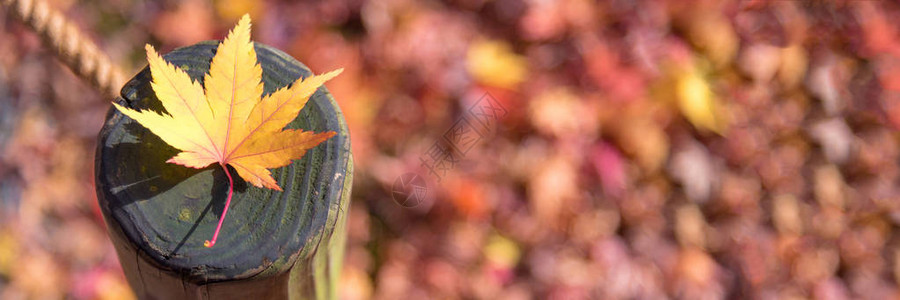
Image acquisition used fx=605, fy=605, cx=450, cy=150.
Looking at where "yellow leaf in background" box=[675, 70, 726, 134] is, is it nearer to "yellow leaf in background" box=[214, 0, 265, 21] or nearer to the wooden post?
"yellow leaf in background" box=[214, 0, 265, 21]

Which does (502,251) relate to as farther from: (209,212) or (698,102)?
(209,212)

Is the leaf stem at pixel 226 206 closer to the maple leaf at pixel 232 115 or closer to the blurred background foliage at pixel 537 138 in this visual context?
the maple leaf at pixel 232 115

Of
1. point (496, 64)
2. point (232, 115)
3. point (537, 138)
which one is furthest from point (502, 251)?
point (232, 115)

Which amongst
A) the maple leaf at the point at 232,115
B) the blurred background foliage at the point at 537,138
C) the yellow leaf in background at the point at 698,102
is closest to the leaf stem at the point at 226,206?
the maple leaf at the point at 232,115

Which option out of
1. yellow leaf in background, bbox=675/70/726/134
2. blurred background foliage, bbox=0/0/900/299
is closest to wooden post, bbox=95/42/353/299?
blurred background foliage, bbox=0/0/900/299

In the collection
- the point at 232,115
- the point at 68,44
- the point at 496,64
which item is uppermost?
the point at 68,44

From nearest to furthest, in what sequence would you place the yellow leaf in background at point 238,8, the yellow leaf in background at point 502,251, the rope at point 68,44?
1. the rope at point 68,44
2. the yellow leaf in background at point 238,8
3. the yellow leaf in background at point 502,251
